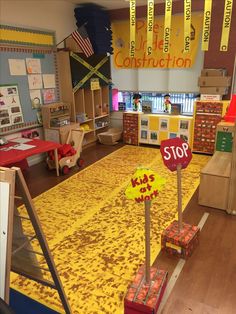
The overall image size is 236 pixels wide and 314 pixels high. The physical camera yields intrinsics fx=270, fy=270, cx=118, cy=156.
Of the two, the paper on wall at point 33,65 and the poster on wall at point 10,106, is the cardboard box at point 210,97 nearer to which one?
the paper on wall at point 33,65

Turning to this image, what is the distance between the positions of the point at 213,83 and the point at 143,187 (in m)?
3.71

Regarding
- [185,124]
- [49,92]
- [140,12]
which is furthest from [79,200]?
[140,12]

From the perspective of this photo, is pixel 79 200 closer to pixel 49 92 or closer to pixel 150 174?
pixel 150 174

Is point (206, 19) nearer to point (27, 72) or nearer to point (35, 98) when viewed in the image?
point (27, 72)

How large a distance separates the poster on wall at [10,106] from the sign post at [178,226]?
9.56 ft

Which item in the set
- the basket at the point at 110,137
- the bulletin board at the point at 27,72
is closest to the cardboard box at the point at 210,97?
the basket at the point at 110,137

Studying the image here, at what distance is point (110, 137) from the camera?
578 centimetres

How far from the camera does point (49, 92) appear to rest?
4945mm

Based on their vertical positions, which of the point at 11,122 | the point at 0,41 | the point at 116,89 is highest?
the point at 0,41

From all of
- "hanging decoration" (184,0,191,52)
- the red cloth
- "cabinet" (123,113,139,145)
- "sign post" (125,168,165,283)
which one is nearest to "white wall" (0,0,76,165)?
the red cloth

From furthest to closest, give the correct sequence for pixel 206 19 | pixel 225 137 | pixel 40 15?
1. pixel 40 15
2. pixel 225 137
3. pixel 206 19

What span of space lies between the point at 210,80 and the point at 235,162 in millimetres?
2327

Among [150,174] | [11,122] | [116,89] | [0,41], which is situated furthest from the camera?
[116,89]

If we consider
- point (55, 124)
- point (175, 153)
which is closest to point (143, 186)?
point (175, 153)
